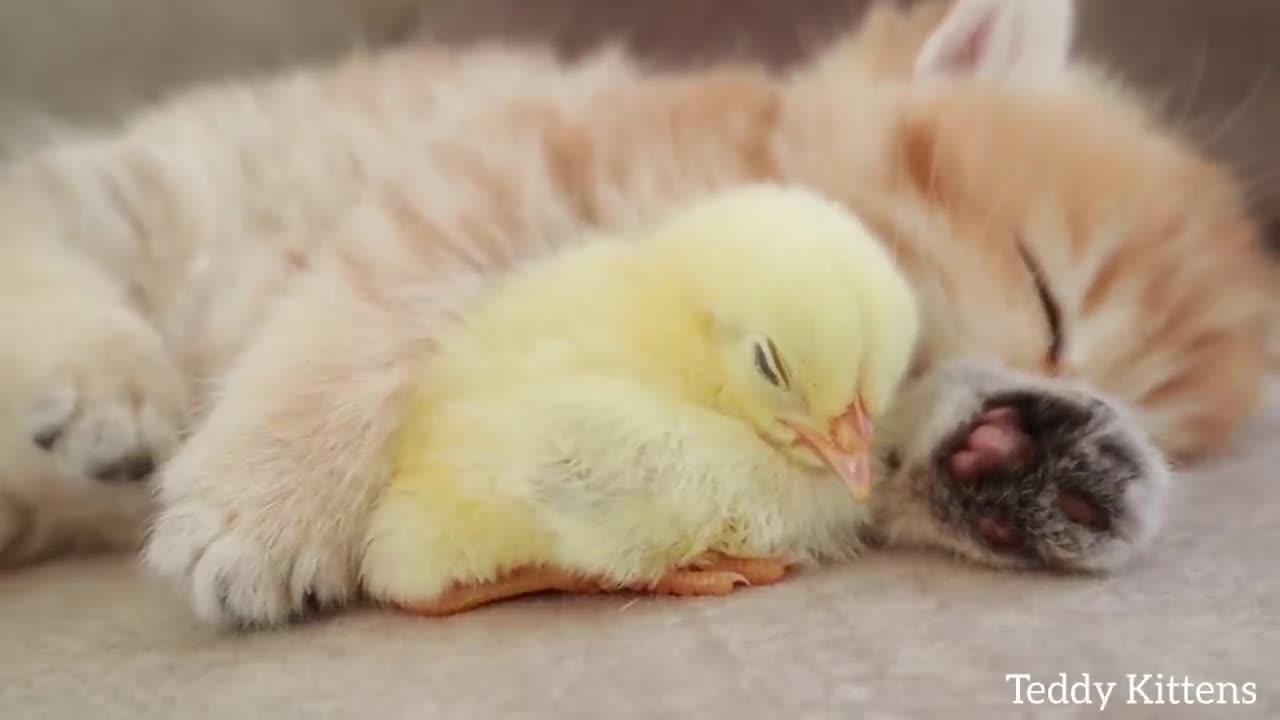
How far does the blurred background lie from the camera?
1.43 metres

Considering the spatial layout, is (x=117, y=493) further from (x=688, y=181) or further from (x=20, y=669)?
(x=688, y=181)

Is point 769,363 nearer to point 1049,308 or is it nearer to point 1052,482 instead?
point 1052,482

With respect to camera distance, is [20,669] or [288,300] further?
[288,300]

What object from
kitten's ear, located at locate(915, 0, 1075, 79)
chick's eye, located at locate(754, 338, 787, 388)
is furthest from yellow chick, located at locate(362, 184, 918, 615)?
kitten's ear, located at locate(915, 0, 1075, 79)

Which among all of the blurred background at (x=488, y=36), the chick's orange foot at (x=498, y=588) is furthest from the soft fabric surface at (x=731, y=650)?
the blurred background at (x=488, y=36)

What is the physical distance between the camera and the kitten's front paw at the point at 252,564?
70 centimetres

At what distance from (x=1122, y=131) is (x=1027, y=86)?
3.4 inches

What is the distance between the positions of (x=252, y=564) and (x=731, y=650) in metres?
0.30

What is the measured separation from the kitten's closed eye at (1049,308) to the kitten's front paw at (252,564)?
0.54 meters

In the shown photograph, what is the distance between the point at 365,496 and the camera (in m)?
0.73

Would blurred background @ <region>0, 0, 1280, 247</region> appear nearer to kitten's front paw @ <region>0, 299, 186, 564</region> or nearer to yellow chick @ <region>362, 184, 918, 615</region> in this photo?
kitten's front paw @ <region>0, 299, 186, 564</region>

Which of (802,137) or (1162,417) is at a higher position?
(802,137)

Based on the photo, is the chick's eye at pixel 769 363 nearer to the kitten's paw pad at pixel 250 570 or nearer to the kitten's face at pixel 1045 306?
the kitten's face at pixel 1045 306

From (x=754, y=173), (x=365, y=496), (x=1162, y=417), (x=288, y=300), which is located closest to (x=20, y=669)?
(x=365, y=496)
